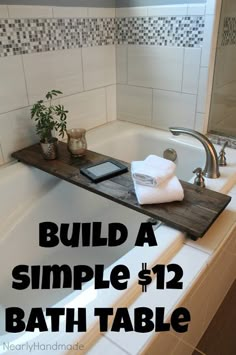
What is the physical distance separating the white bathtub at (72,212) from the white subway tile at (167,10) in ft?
2.19

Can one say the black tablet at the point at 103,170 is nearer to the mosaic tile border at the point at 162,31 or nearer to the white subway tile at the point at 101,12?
the mosaic tile border at the point at 162,31

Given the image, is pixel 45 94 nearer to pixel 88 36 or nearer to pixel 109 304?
pixel 88 36

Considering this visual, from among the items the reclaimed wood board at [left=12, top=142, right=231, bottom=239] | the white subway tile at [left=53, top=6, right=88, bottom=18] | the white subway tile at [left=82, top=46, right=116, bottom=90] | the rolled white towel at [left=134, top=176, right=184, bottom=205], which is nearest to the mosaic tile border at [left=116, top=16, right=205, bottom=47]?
the white subway tile at [left=82, top=46, right=116, bottom=90]

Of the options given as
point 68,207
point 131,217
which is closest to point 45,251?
point 68,207

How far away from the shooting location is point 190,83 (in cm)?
168

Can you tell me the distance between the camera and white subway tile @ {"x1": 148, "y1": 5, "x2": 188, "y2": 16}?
1540 millimetres

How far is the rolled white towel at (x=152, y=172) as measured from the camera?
113 cm

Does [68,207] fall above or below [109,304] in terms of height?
below

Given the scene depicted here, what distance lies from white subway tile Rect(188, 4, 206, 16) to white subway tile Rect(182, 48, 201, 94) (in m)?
0.17

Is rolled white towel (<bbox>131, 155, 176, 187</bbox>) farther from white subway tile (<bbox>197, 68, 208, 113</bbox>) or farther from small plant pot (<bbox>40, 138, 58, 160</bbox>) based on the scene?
white subway tile (<bbox>197, 68, 208, 113</bbox>)

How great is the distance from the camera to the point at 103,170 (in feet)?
4.35

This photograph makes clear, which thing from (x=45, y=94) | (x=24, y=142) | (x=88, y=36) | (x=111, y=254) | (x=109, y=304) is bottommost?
(x=111, y=254)

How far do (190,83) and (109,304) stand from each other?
4.36 ft

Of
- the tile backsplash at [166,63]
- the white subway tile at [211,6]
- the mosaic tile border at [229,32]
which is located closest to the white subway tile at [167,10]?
the tile backsplash at [166,63]
